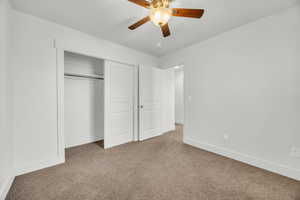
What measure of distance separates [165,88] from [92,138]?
2.64 metres

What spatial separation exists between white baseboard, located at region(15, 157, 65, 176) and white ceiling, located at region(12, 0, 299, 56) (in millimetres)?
2377

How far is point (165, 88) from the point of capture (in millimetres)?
4195

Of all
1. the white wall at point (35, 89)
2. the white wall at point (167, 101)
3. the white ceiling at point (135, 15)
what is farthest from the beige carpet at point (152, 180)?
the white ceiling at point (135, 15)

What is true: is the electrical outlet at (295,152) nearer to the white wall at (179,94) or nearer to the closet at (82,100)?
the closet at (82,100)

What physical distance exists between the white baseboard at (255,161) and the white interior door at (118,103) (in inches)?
72.5

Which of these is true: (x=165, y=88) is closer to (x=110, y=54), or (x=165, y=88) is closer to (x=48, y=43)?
(x=110, y=54)

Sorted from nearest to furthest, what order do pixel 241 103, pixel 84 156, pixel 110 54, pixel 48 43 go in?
pixel 48 43 < pixel 241 103 < pixel 84 156 < pixel 110 54

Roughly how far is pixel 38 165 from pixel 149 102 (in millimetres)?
2604

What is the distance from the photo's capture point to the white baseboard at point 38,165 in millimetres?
1904

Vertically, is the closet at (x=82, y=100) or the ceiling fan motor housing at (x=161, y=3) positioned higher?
the ceiling fan motor housing at (x=161, y=3)

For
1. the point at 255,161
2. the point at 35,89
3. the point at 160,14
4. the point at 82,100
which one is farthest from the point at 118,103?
the point at 255,161

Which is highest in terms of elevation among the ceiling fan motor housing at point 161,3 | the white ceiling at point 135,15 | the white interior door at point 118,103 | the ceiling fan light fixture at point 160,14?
the white ceiling at point 135,15

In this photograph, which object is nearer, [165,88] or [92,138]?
[92,138]

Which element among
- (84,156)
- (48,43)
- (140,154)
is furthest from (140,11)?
(84,156)
